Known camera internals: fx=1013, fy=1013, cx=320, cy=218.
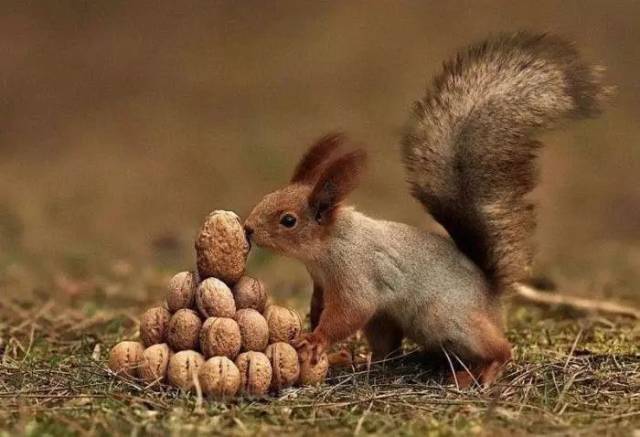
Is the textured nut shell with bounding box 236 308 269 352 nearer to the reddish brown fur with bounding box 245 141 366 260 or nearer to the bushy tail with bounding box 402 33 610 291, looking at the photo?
the reddish brown fur with bounding box 245 141 366 260

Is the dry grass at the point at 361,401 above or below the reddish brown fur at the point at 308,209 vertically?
below

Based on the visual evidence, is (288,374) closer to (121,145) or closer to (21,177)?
(21,177)

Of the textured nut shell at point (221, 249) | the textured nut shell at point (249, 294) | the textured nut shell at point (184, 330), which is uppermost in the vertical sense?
the textured nut shell at point (221, 249)

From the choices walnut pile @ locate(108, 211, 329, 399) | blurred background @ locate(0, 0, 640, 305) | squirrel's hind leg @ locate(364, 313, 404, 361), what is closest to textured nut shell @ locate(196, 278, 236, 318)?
walnut pile @ locate(108, 211, 329, 399)

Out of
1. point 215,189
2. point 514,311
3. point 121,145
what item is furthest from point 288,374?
point 121,145


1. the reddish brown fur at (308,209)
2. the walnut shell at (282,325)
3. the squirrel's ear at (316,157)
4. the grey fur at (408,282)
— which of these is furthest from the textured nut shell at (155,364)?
the squirrel's ear at (316,157)

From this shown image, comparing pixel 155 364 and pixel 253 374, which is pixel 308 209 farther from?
pixel 155 364

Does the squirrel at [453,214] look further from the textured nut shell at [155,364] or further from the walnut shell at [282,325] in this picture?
the textured nut shell at [155,364]
